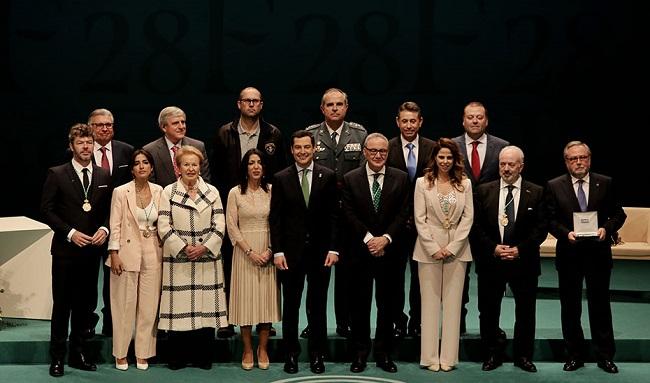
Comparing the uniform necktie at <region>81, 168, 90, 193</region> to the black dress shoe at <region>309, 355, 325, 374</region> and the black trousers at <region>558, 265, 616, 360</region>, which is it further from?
the black trousers at <region>558, 265, 616, 360</region>

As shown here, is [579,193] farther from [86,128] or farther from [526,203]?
[86,128]

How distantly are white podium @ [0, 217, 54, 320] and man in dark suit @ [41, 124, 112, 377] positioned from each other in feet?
3.21

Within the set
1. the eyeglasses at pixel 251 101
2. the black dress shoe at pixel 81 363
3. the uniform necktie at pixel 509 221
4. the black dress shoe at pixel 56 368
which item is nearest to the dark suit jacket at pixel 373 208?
the uniform necktie at pixel 509 221

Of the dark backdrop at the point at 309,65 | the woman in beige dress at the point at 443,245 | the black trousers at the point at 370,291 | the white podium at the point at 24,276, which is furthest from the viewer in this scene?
the dark backdrop at the point at 309,65

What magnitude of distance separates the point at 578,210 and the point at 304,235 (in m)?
1.69

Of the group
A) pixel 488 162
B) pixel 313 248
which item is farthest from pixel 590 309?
pixel 313 248

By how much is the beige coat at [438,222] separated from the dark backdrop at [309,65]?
131 inches

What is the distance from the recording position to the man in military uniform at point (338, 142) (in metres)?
6.79

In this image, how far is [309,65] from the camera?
955cm

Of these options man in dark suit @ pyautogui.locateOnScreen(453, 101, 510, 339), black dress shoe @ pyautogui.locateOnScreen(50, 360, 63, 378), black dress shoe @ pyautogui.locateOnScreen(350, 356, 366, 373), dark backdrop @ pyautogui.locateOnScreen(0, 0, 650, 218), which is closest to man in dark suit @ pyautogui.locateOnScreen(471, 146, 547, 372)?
man in dark suit @ pyautogui.locateOnScreen(453, 101, 510, 339)

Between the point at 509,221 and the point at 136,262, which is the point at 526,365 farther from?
the point at 136,262

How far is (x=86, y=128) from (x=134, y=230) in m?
0.68

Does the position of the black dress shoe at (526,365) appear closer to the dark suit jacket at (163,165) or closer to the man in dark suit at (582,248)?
the man in dark suit at (582,248)

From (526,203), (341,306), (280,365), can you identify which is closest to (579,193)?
(526,203)
